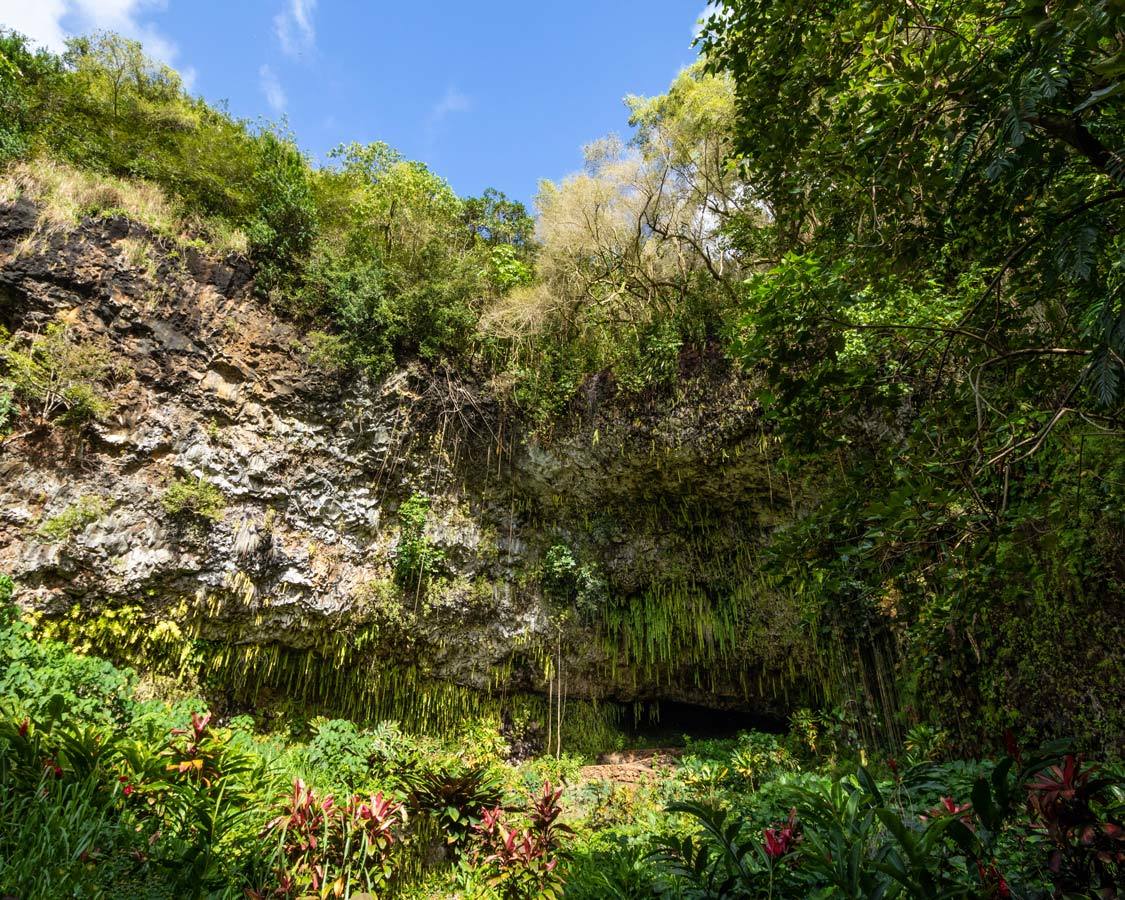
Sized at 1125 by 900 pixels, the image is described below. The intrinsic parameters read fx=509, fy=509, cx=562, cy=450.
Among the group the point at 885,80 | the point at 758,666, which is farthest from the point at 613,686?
the point at 885,80

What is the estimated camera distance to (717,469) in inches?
288

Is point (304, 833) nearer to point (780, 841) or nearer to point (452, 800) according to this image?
point (452, 800)

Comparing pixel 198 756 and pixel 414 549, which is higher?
pixel 414 549

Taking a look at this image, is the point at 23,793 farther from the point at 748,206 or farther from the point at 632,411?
the point at 748,206

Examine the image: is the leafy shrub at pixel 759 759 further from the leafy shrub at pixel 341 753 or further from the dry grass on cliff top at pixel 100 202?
the dry grass on cliff top at pixel 100 202

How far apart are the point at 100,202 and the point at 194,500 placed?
421 cm

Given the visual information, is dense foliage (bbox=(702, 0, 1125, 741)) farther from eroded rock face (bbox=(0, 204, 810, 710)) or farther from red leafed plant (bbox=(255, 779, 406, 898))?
eroded rock face (bbox=(0, 204, 810, 710))

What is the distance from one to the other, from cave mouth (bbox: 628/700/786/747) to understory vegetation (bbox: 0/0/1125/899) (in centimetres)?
71

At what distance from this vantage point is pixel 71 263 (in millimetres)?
6191

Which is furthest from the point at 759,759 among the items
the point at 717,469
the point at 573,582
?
the point at 717,469

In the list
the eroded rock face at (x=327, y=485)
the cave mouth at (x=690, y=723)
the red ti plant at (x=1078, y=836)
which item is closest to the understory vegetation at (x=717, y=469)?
the red ti plant at (x=1078, y=836)

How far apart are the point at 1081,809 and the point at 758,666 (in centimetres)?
693

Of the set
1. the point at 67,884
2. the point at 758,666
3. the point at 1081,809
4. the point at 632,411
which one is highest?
the point at 632,411

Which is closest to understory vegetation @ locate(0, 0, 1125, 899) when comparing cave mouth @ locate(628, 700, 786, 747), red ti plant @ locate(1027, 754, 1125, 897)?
red ti plant @ locate(1027, 754, 1125, 897)
